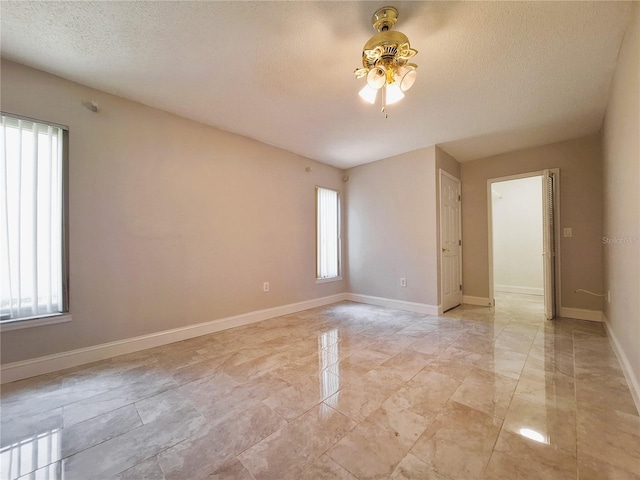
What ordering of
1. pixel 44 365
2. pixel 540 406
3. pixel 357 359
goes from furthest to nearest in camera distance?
pixel 357 359 < pixel 44 365 < pixel 540 406

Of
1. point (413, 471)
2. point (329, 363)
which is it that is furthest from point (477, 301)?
point (413, 471)

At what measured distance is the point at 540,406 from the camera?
1.64m

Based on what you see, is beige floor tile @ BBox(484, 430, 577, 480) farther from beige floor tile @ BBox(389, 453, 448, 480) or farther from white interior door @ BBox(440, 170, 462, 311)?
white interior door @ BBox(440, 170, 462, 311)

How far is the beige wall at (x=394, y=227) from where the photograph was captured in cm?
382

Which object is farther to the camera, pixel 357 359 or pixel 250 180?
pixel 250 180

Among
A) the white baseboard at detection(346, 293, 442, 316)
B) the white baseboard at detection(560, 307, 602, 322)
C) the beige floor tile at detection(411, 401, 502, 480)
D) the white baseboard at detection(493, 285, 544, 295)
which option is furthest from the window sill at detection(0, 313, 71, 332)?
the white baseboard at detection(493, 285, 544, 295)

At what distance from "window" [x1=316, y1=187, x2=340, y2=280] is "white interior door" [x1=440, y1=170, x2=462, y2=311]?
1.79 meters

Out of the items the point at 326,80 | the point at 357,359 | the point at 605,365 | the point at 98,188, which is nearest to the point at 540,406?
the point at 605,365

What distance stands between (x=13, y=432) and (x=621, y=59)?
4.64 metres

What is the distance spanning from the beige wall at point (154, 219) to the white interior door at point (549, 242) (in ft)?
11.7

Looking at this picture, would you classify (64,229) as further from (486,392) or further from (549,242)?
(549,242)

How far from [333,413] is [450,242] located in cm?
342

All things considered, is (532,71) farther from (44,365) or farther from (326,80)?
(44,365)

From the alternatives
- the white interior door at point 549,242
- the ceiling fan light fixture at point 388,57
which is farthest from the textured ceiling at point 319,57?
the white interior door at point 549,242
